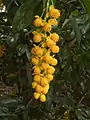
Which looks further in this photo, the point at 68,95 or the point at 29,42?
the point at 68,95

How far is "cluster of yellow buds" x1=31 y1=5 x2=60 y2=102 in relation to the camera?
2.17 feet

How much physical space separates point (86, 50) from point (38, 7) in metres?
0.37

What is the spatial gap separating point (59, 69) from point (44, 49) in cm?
45

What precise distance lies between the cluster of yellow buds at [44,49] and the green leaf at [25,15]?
5 centimetres

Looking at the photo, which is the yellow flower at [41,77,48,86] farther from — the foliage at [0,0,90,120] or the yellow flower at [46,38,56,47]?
the foliage at [0,0,90,120]

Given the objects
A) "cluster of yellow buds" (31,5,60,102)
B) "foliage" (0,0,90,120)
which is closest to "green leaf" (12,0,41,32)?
"cluster of yellow buds" (31,5,60,102)

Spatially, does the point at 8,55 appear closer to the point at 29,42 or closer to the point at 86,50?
the point at 29,42

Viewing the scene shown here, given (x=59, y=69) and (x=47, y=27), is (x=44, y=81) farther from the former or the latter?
(x=59, y=69)

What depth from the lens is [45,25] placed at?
2.17 feet

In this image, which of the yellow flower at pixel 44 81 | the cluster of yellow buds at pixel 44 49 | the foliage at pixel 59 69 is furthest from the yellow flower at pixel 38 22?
the foliage at pixel 59 69

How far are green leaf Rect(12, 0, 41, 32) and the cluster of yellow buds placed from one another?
0.16 feet

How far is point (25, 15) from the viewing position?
723 millimetres

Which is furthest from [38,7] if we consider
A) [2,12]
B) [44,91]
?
[2,12]

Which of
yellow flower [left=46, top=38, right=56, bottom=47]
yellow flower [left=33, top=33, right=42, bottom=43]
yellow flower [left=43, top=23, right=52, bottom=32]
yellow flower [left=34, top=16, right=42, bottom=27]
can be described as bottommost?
yellow flower [left=46, top=38, right=56, bottom=47]
